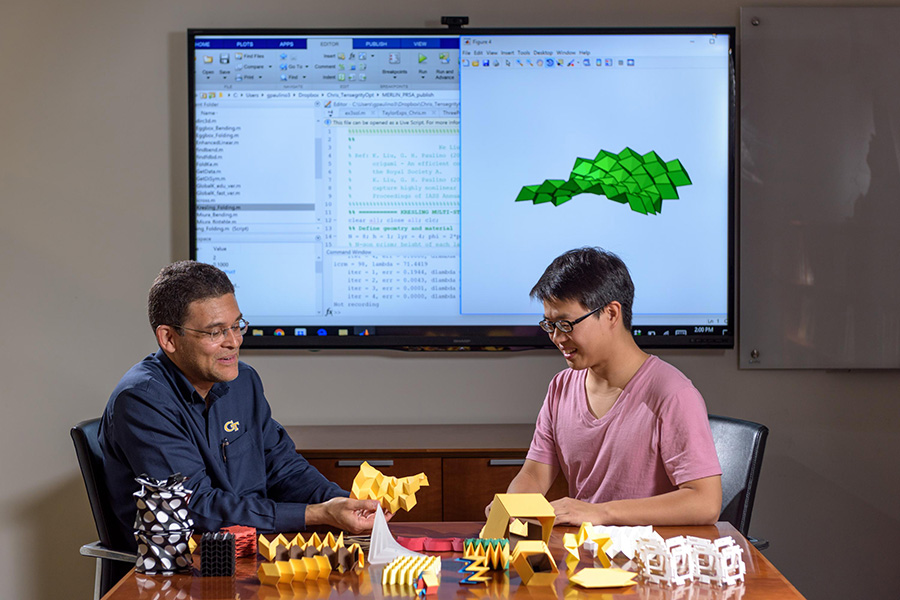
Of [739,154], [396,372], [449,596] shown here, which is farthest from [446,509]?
[739,154]

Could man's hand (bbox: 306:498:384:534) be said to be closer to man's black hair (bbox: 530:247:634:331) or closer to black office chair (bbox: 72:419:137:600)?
black office chair (bbox: 72:419:137:600)

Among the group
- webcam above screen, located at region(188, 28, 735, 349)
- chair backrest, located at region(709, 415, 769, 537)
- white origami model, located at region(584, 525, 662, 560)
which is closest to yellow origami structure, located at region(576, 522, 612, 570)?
white origami model, located at region(584, 525, 662, 560)

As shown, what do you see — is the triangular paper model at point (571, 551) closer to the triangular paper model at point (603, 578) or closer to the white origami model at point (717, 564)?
the triangular paper model at point (603, 578)

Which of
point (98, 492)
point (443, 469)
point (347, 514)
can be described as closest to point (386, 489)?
point (347, 514)

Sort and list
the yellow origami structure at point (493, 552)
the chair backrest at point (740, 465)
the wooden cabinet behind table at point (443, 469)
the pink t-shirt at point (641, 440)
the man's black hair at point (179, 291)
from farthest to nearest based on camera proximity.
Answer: the wooden cabinet behind table at point (443, 469), the chair backrest at point (740, 465), the man's black hair at point (179, 291), the pink t-shirt at point (641, 440), the yellow origami structure at point (493, 552)

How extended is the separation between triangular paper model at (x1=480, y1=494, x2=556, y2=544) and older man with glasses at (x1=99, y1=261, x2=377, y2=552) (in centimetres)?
25

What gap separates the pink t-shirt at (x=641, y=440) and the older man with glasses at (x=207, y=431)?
62 cm

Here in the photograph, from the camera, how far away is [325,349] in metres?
3.03

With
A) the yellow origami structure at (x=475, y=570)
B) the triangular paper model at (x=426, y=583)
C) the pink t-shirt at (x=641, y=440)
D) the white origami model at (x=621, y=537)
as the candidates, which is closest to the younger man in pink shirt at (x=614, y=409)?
the pink t-shirt at (x=641, y=440)

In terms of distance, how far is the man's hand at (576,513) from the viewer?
1635 millimetres

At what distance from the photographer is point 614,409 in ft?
6.36

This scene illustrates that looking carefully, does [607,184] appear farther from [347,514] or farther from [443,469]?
[347,514]

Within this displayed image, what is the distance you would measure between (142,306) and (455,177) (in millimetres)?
1310

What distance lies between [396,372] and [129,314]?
106 centimetres
